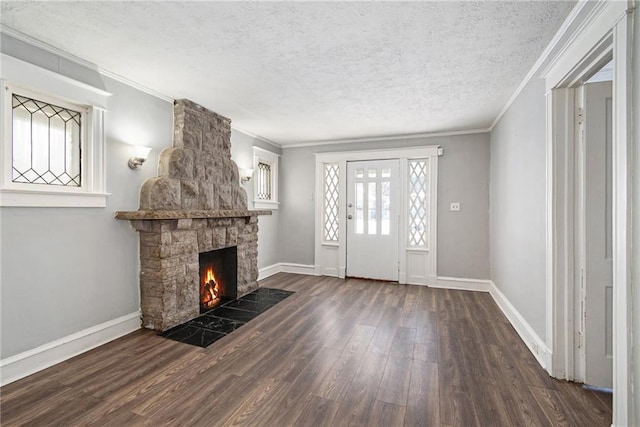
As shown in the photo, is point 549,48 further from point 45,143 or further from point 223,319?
point 45,143

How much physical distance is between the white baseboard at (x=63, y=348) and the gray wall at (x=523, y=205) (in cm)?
365

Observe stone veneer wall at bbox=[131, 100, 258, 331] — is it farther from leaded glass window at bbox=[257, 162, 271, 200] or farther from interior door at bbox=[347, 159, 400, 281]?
interior door at bbox=[347, 159, 400, 281]

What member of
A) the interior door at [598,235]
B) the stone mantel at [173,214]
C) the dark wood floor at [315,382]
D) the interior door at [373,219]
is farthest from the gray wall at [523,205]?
the stone mantel at [173,214]

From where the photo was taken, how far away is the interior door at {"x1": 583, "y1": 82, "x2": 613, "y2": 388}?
6.13ft

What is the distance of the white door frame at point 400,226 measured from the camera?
4.51 meters

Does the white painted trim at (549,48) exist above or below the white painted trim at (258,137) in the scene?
below

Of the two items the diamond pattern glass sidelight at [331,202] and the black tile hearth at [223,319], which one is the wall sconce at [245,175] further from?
the black tile hearth at [223,319]

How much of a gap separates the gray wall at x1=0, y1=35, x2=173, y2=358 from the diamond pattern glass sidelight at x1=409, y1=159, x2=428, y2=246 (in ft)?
11.6

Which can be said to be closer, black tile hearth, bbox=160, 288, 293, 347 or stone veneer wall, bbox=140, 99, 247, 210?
black tile hearth, bbox=160, 288, 293, 347

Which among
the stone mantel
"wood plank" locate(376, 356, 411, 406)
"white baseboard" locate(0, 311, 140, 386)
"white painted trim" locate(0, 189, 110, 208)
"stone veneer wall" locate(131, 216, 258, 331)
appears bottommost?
"wood plank" locate(376, 356, 411, 406)

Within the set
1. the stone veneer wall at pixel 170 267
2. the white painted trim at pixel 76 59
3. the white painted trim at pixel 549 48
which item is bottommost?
the stone veneer wall at pixel 170 267

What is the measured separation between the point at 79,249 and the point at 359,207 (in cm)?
372

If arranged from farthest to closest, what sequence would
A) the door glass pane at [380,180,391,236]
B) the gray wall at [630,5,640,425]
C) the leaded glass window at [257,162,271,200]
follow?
the leaded glass window at [257,162,271,200] < the door glass pane at [380,180,391,236] < the gray wall at [630,5,640,425]

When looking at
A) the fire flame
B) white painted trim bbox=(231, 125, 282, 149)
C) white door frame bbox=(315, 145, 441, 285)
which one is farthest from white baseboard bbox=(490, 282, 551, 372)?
Answer: white painted trim bbox=(231, 125, 282, 149)
